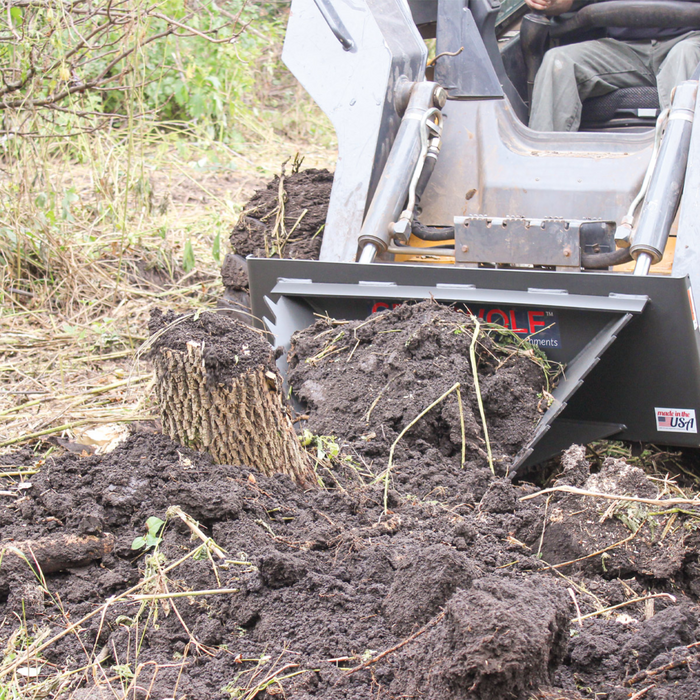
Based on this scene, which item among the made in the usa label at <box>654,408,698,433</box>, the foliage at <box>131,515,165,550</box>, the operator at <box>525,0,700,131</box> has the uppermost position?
the operator at <box>525,0,700,131</box>

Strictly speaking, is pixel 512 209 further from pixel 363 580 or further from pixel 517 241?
pixel 363 580

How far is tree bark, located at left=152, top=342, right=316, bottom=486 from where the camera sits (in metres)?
2.16

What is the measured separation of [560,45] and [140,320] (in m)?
2.61

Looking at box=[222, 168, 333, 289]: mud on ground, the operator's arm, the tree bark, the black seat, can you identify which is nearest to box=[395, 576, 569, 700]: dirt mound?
the tree bark

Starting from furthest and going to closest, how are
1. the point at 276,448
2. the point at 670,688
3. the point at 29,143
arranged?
the point at 29,143 → the point at 276,448 → the point at 670,688

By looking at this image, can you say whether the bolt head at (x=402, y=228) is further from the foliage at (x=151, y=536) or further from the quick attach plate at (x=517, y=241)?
the foliage at (x=151, y=536)

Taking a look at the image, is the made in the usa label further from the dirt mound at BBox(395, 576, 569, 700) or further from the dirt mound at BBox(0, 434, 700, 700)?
the dirt mound at BBox(395, 576, 569, 700)

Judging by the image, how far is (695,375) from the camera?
8.58 ft

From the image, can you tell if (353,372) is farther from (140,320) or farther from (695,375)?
(140,320)

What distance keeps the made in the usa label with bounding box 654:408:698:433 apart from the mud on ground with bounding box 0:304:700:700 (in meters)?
0.46

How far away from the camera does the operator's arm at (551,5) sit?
13.2 feet

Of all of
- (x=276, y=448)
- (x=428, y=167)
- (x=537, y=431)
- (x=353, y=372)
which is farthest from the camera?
(x=428, y=167)

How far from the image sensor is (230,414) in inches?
86.9

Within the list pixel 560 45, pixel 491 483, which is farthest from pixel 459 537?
pixel 560 45
